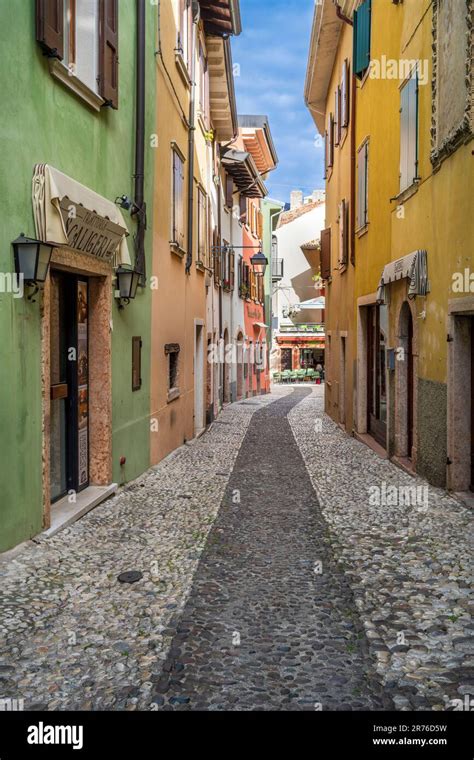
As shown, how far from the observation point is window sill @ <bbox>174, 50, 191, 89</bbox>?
1155cm

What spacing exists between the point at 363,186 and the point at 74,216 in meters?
8.79

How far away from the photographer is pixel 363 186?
13.6 m

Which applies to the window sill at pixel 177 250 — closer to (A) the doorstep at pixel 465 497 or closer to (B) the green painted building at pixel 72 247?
(B) the green painted building at pixel 72 247

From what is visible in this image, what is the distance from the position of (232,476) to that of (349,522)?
3.02m

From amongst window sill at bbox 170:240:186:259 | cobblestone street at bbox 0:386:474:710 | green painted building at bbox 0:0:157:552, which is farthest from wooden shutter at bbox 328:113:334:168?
cobblestone street at bbox 0:386:474:710

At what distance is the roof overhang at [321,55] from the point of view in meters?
16.3

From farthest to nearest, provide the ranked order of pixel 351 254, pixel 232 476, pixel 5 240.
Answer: pixel 351 254, pixel 232 476, pixel 5 240

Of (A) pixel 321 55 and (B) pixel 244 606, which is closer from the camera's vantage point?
(B) pixel 244 606

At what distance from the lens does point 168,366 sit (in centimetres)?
1153

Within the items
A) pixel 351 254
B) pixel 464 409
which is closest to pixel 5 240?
pixel 464 409

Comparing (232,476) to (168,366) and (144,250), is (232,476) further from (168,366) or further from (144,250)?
(144,250)

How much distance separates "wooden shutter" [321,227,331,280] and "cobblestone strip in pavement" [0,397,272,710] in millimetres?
12416

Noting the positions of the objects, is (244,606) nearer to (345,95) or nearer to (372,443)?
(372,443)

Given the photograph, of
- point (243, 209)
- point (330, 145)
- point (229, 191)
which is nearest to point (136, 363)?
point (330, 145)
